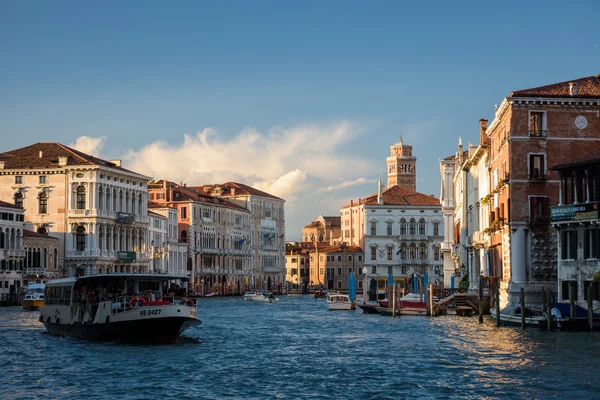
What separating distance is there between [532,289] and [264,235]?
279 ft

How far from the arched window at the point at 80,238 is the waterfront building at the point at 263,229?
42894 mm

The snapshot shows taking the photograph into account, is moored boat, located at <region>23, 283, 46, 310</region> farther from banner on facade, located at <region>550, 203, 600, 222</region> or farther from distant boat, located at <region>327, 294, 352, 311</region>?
banner on facade, located at <region>550, 203, 600, 222</region>

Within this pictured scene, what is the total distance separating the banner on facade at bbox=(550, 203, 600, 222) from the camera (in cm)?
3681

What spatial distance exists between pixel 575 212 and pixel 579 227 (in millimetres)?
582

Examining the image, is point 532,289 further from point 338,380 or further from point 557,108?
point 338,380

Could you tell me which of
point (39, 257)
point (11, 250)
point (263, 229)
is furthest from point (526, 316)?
point (263, 229)

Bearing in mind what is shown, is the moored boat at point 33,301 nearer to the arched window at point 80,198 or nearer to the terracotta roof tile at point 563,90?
the arched window at point 80,198

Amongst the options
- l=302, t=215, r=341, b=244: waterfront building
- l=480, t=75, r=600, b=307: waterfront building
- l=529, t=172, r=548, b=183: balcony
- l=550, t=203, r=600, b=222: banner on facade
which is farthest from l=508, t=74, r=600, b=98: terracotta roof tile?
l=302, t=215, r=341, b=244: waterfront building

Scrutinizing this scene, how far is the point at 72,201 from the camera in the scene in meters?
80.3

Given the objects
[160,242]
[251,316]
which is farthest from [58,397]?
[160,242]

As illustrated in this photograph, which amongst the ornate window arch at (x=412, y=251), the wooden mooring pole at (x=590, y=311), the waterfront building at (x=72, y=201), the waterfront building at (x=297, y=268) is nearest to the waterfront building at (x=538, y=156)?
the wooden mooring pole at (x=590, y=311)

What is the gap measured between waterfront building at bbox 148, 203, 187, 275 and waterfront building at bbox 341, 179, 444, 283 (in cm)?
1932

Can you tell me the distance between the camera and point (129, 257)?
274 feet

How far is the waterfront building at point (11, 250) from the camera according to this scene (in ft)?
232
